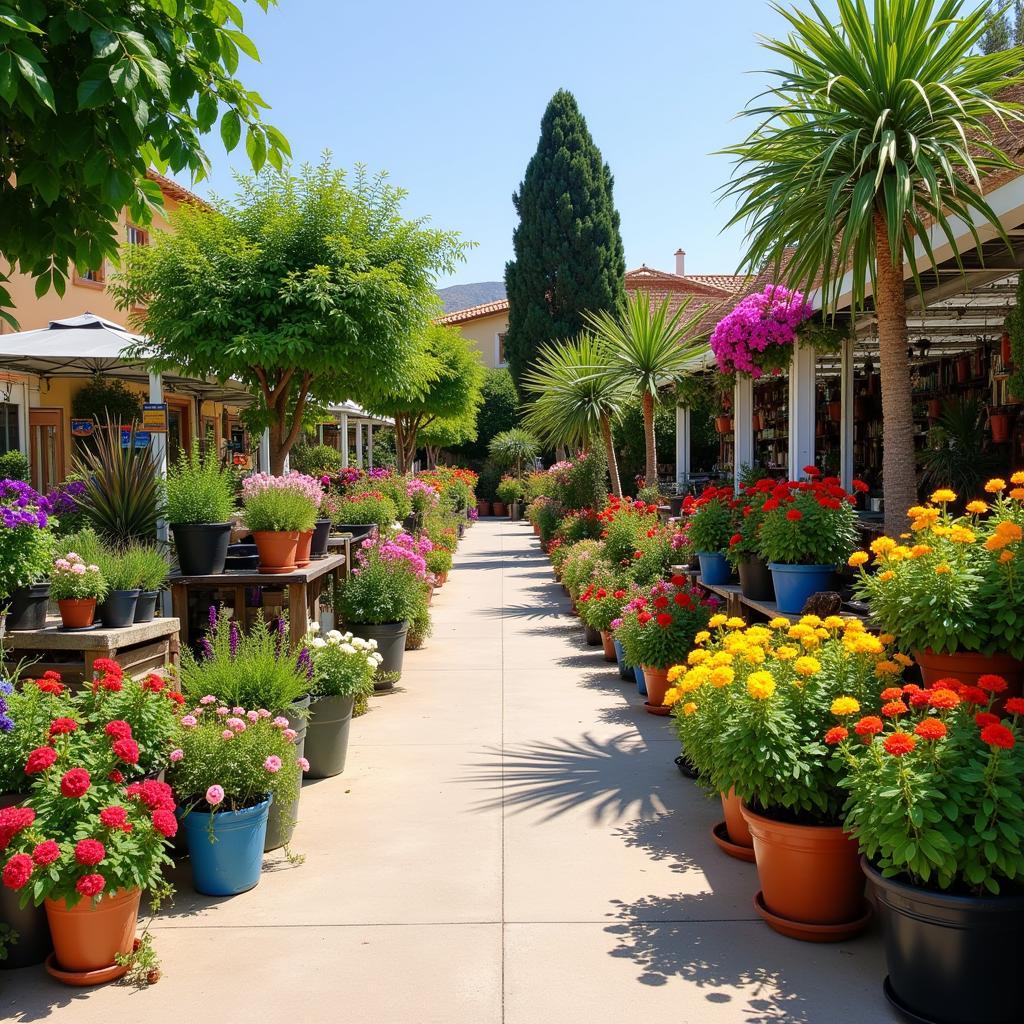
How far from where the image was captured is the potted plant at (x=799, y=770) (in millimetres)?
3434

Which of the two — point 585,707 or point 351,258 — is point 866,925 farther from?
point 351,258

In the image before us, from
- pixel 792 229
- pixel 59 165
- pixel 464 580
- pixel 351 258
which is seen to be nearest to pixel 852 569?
pixel 792 229

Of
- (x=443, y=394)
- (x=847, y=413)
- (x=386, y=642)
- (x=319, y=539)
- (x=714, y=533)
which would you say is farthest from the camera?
(x=443, y=394)

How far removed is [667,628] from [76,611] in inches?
147

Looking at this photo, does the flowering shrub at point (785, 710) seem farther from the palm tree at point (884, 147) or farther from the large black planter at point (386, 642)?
the large black planter at point (386, 642)

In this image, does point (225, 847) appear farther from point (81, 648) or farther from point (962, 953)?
point (962, 953)

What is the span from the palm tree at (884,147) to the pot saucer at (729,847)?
183 cm

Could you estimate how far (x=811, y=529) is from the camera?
541 centimetres

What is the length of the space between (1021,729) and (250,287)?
19.4ft

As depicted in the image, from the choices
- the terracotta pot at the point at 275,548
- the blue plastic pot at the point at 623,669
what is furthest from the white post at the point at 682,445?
the terracotta pot at the point at 275,548

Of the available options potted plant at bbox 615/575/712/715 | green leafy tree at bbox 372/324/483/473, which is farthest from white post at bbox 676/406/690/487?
potted plant at bbox 615/575/712/715

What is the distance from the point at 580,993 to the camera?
3.17 metres

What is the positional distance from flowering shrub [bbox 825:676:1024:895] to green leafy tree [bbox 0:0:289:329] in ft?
9.56

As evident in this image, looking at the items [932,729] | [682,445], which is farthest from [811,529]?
[682,445]
